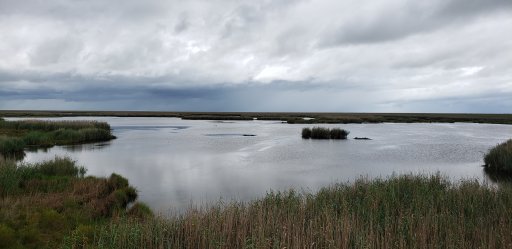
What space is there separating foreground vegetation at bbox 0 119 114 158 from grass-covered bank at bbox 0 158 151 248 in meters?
14.4

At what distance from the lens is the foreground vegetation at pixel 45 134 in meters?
29.4

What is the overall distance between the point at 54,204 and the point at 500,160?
25.1m

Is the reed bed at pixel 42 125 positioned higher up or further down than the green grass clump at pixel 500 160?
higher up

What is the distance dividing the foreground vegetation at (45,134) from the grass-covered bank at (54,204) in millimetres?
14415

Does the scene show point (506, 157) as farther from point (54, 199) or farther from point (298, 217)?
point (54, 199)

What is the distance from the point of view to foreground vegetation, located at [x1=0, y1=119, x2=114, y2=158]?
96.5 ft

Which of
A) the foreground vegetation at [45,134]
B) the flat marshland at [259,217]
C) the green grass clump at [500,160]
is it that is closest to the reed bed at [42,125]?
the foreground vegetation at [45,134]

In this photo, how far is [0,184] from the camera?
1276 cm

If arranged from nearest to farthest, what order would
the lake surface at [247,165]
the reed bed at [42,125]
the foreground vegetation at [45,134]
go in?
the lake surface at [247,165] < the foreground vegetation at [45,134] < the reed bed at [42,125]

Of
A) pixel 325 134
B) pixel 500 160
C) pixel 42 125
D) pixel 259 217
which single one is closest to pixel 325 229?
pixel 259 217

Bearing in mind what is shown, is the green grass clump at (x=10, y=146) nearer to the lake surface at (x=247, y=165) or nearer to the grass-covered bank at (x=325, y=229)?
the lake surface at (x=247, y=165)

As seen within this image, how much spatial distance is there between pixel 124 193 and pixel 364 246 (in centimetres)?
1072

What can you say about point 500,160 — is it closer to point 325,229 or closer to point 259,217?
point 325,229

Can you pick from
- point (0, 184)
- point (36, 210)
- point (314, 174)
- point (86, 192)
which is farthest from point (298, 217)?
point (314, 174)
